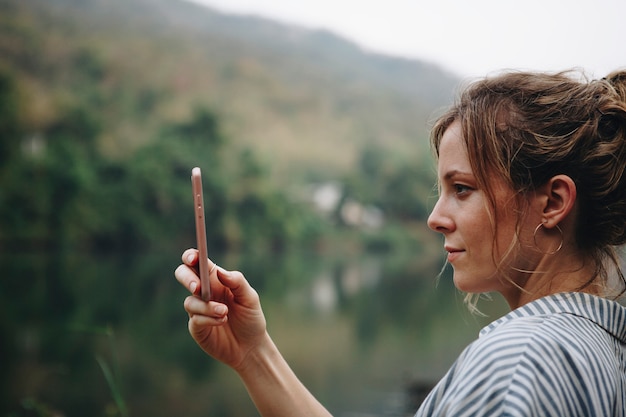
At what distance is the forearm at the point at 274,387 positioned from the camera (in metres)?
0.80

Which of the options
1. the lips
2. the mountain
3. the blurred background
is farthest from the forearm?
the mountain

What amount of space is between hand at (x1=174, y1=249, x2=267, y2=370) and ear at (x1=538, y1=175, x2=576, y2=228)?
0.31 metres

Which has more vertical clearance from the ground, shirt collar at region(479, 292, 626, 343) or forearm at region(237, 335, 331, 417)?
shirt collar at region(479, 292, 626, 343)

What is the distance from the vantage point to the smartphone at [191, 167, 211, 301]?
600mm

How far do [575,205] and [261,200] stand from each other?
784 inches

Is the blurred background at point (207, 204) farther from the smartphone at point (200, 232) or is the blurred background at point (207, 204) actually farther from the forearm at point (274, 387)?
the smartphone at point (200, 232)

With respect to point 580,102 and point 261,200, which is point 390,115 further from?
point 580,102

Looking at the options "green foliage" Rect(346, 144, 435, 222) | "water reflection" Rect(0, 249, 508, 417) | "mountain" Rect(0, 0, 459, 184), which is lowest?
"water reflection" Rect(0, 249, 508, 417)

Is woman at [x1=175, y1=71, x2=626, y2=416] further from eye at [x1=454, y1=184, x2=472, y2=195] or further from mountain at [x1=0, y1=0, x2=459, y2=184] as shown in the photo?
mountain at [x1=0, y1=0, x2=459, y2=184]

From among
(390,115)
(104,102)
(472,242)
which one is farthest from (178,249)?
(472,242)

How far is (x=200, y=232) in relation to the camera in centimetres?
63

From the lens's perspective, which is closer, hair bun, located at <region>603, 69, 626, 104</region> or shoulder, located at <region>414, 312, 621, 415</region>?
shoulder, located at <region>414, 312, 621, 415</region>

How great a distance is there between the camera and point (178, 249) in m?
19.2

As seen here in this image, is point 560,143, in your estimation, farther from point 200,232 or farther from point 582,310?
point 200,232
